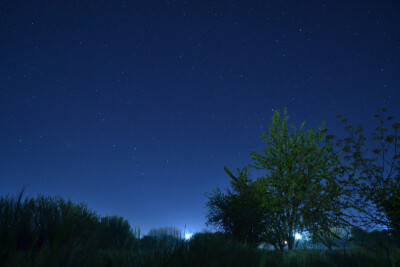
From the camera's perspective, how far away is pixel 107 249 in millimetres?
4031

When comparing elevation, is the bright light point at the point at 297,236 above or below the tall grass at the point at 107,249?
below

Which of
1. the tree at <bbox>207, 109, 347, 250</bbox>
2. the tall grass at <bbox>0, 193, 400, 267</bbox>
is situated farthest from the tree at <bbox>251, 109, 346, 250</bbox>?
the tall grass at <bbox>0, 193, 400, 267</bbox>

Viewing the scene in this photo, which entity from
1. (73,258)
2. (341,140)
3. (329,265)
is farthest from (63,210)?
(341,140)

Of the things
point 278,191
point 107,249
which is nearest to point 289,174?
point 278,191

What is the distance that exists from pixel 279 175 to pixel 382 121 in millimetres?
9857

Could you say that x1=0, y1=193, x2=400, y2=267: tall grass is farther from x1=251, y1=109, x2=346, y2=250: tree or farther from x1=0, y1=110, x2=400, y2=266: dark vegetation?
x1=251, y1=109, x2=346, y2=250: tree

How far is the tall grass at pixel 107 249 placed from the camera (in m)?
2.22

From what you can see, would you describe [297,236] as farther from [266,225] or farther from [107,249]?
[107,249]

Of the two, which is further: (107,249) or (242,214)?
(242,214)

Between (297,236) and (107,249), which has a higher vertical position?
(107,249)

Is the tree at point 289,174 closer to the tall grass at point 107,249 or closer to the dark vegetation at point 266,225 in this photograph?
the dark vegetation at point 266,225

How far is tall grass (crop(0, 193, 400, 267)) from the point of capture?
2221mm

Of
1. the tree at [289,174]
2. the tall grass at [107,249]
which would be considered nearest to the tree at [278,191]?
the tree at [289,174]

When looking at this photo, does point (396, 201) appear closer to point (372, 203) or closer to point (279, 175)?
point (372, 203)
